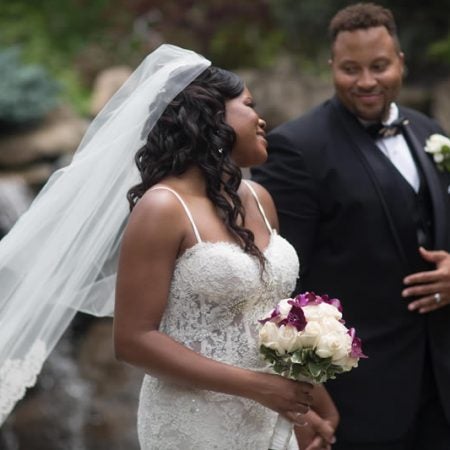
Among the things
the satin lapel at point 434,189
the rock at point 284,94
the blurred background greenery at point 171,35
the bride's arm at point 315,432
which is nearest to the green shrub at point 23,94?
the blurred background greenery at point 171,35

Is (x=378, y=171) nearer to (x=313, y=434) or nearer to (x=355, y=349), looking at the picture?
(x=313, y=434)

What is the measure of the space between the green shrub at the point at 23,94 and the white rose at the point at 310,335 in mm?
7019

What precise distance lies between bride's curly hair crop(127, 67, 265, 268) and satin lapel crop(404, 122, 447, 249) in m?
1.08

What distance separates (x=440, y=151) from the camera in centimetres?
447

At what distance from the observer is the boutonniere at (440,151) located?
4.46 meters

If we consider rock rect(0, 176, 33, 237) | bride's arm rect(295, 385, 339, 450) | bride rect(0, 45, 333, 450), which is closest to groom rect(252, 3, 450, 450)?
bride's arm rect(295, 385, 339, 450)

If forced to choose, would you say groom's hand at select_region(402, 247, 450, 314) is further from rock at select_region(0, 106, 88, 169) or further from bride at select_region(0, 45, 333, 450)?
rock at select_region(0, 106, 88, 169)

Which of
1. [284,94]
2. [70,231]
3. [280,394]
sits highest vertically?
[70,231]

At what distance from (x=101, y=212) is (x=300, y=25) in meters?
8.11

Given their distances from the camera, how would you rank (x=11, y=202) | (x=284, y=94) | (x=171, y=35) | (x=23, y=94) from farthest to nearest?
(x=171, y=35)
(x=284, y=94)
(x=23, y=94)
(x=11, y=202)

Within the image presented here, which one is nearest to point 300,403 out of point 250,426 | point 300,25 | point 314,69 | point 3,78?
point 250,426

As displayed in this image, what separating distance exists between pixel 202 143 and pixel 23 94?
6.86 m

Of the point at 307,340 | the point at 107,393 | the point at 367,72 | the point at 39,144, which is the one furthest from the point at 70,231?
the point at 39,144

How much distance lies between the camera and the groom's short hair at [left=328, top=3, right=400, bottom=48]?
4.51m
